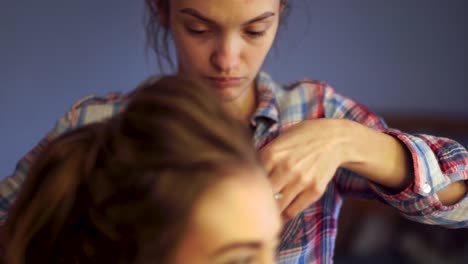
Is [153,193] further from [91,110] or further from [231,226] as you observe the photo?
[91,110]

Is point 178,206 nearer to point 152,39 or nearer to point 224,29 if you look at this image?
point 224,29

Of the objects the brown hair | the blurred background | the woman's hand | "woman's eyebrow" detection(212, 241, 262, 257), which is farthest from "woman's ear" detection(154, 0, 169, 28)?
the blurred background

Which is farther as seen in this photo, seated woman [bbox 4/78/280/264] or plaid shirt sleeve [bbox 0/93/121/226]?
plaid shirt sleeve [bbox 0/93/121/226]

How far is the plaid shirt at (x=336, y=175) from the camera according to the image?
92 cm

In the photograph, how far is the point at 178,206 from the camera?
52 centimetres

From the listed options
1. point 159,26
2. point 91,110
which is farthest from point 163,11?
point 91,110

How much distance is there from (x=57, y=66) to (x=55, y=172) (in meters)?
1.14

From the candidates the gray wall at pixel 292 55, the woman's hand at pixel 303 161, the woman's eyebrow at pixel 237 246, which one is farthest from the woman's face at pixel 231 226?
the gray wall at pixel 292 55

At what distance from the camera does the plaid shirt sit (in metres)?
0.92

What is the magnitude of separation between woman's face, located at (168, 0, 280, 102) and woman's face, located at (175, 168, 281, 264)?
36 centimetres

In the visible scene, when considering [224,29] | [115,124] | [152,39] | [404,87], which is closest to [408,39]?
[404,87]

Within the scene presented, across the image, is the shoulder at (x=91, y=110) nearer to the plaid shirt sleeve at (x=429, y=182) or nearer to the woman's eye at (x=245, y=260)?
the plaid shirt sleeve at (x=429, y=182)

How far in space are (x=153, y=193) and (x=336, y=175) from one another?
556 mm

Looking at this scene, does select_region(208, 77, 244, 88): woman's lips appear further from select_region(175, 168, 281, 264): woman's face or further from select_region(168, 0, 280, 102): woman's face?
select_region(175, 168, 281, 264): woman's face
